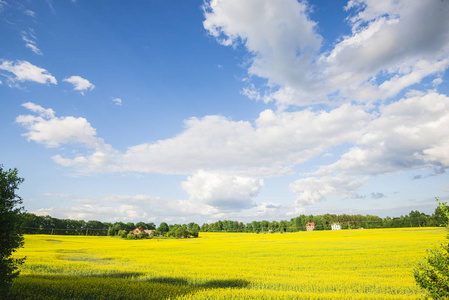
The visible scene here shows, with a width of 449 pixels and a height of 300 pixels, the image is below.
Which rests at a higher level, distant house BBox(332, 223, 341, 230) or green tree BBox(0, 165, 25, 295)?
green tree BBox(0, 165, 25, 295)

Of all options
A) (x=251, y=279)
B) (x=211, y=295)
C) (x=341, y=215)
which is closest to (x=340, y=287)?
(x=251, y=279)

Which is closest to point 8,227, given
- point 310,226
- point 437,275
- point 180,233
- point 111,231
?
point 437,275

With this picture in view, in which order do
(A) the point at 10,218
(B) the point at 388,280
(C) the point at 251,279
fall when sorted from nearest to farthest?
1. (A) the point at 10,218
2. (B) the point at 388,280
3. (C) the point at 251,279

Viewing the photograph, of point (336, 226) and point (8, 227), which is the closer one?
point (8, 227)

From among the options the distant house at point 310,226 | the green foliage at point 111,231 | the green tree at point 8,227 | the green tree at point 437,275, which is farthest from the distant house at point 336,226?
the green tree at point 8,227

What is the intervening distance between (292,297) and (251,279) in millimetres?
6809

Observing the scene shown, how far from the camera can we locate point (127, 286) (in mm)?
14812

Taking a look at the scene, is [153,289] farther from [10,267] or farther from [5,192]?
[5,192]

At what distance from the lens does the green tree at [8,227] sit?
407 inches

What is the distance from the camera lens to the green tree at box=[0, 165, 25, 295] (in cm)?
1034

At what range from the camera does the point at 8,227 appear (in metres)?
10.7

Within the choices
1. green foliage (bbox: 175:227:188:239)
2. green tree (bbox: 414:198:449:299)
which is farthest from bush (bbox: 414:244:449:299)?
green foliage (bbox: 175:227:188:239)

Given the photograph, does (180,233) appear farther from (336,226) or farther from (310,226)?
(336,226)

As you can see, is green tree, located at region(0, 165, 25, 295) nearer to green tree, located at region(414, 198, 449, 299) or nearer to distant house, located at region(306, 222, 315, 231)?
green tree, located at region(414, 198, 449, 299)
